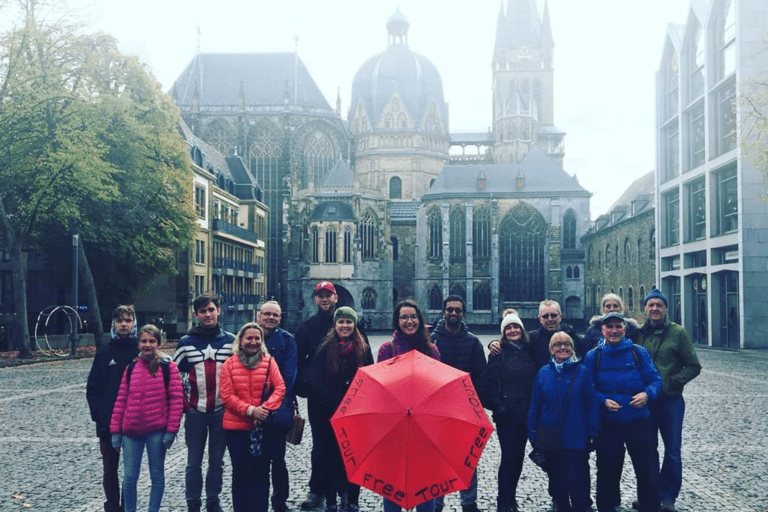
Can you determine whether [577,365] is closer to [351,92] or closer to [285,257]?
[285,257]

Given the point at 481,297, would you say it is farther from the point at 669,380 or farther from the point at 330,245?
the point at 669,380

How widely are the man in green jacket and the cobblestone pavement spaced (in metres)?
0.28

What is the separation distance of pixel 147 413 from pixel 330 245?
54.1 m

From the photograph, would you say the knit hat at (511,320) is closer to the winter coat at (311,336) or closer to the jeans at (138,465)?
the winter coat at (311,336)

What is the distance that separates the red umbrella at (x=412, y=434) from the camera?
4.46 m

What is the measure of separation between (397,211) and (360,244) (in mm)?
10324

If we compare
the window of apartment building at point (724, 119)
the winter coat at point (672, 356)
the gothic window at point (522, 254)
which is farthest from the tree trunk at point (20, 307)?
the gothic window at point (522, 254)

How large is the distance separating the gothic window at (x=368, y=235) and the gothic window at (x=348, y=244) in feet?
3.48

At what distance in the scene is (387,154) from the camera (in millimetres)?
74000

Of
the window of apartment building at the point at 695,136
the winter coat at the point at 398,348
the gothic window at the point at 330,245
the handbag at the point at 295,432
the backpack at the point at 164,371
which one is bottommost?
the handbag at the point at 295,432

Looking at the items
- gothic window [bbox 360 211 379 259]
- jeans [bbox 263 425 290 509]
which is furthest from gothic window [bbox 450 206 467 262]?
jeans [bbox 263 425 290 509]

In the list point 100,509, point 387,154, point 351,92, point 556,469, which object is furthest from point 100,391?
point 351,92

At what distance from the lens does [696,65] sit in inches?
1284

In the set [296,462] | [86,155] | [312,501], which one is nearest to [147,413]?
[312,501]
